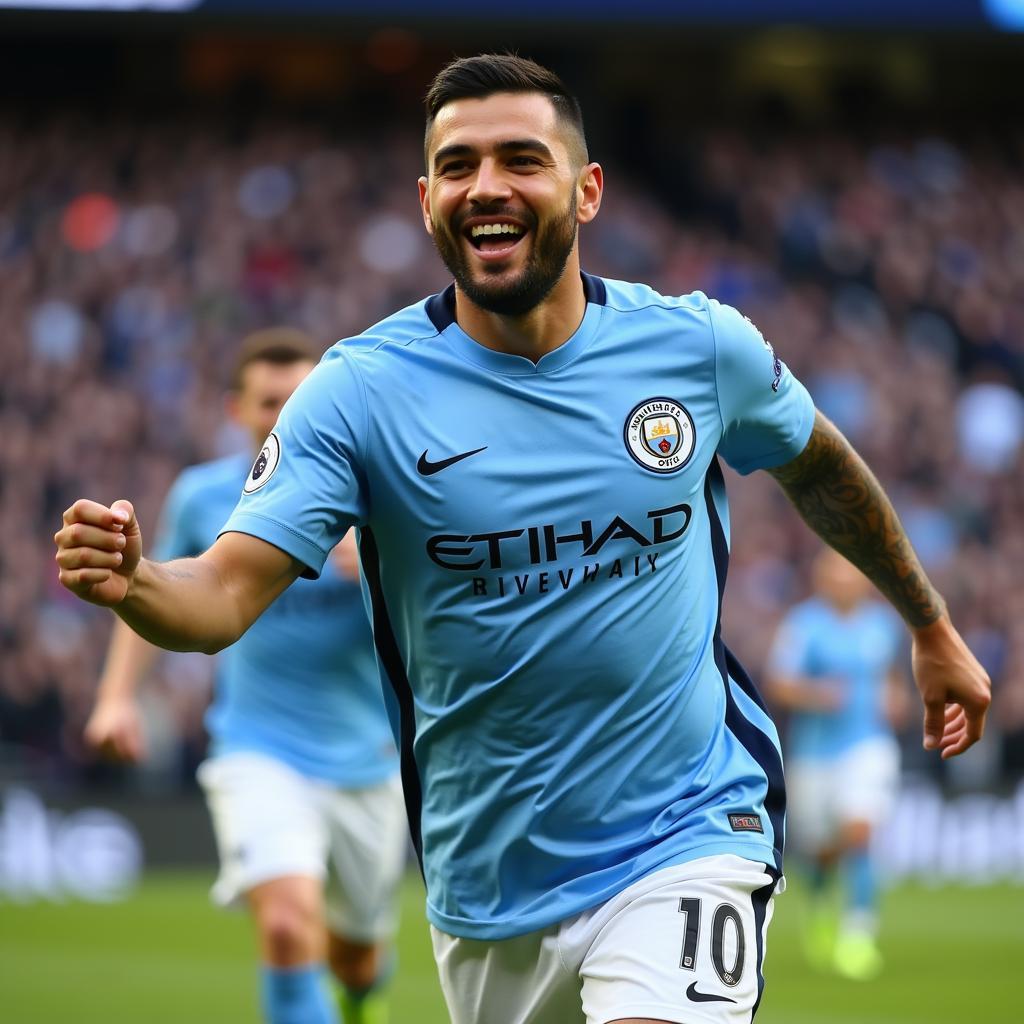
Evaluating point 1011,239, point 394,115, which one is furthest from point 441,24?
point 1011,239

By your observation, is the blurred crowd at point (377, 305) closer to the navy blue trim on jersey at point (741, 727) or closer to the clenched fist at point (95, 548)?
the navy blue trim on jersey at point (741, 727)

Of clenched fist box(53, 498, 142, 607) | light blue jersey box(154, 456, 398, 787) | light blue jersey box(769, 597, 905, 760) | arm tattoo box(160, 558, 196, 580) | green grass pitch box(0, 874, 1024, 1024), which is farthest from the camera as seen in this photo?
light blue jersey box(769, 597, 905, 760)

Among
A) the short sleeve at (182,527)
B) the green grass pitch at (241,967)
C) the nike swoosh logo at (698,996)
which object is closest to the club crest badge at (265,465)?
the nike swoosh logo at (698,996)

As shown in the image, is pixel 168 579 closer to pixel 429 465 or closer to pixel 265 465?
pixel 265 465

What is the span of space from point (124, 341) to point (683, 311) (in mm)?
17024

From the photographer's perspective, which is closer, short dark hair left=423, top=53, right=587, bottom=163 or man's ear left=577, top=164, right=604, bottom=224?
short dark hair left=423, top=53, right=587, bottom=163

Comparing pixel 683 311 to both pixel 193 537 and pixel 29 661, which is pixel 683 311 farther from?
pixel 29 661

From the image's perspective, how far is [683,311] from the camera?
4449 millimetres

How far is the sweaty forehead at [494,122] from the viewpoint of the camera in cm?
419

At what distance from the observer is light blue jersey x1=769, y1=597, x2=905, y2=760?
13.2 meters

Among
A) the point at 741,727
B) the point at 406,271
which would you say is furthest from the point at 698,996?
the point at 406,271

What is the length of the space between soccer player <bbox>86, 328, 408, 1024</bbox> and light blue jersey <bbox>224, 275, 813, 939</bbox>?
2.79 meters

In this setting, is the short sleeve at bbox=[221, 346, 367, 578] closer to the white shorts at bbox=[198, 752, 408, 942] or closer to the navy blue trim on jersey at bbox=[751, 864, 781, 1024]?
the navy blue trim on jersey at bbox=[751, 864, 781, 1024]

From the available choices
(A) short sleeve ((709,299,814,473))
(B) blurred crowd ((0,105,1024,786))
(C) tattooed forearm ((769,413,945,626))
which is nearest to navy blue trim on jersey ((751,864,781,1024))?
(C) tattooed forearm ((769,413,945,626))
